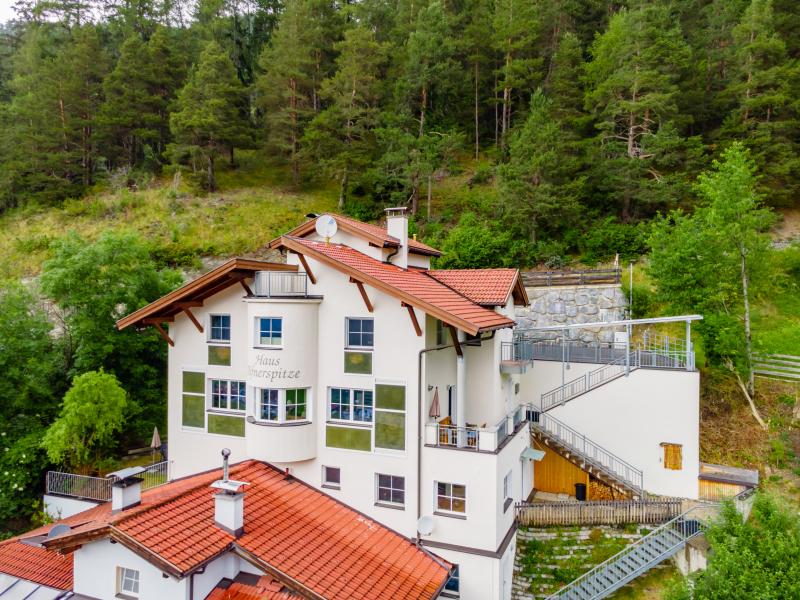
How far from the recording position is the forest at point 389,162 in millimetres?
20031

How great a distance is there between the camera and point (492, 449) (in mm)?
12391

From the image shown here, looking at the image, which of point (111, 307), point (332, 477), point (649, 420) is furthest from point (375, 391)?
point (111, 307)

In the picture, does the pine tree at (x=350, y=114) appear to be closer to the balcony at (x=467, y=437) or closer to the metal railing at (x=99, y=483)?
the metal railing at (x=99, y=483)

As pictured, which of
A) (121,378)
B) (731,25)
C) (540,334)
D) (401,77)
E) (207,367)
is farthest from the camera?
(401,77)

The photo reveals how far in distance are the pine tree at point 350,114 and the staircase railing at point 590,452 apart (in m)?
23.4

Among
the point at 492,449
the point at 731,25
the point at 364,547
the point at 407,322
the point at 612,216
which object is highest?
the point at 731,25

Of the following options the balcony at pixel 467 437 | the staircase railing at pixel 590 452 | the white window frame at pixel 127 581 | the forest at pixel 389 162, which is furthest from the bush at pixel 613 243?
the white window frame at pixel 127 581

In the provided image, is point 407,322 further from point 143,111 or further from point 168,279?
point 143,111

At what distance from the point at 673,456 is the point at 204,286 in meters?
17.7

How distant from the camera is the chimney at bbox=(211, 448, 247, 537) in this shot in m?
10.3

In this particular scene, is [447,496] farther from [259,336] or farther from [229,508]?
[259,336]

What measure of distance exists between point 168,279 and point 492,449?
1843 centimetres

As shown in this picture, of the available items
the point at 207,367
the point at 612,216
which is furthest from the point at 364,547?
the point at 612,216

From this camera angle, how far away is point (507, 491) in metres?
13.9
